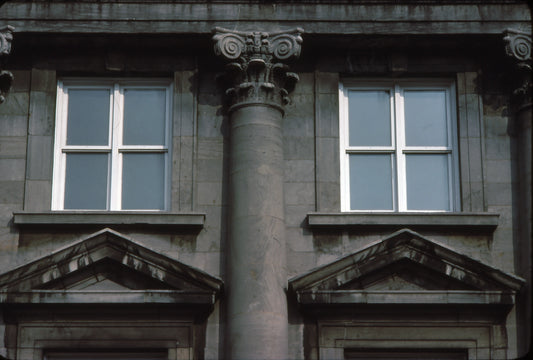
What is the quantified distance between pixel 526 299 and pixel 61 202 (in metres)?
8.41

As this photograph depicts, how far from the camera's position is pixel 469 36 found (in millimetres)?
22719

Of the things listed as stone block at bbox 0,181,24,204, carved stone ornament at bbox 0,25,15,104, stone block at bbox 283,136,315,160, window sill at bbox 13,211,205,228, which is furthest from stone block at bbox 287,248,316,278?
carved stone ornament at bbox 0,25,15,104

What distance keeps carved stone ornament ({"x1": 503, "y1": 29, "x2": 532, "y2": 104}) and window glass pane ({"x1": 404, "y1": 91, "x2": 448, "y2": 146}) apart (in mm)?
1434

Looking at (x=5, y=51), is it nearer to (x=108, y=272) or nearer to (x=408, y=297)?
(x=108, y=272)

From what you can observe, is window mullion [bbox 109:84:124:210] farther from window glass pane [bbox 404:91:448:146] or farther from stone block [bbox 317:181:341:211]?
window glass pane [bbox 404:91:448:146]

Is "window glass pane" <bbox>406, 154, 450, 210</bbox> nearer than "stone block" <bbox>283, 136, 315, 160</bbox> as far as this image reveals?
No

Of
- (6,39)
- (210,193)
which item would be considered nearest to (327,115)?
(210,193)

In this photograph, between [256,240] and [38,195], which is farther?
[38,195]

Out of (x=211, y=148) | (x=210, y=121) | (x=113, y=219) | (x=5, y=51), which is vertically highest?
(x=5, y=51)

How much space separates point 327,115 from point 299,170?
1205mm

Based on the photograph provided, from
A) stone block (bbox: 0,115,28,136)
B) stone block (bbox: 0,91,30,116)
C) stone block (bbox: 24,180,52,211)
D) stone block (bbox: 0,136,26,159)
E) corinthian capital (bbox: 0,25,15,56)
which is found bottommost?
stone block (bbox: 24,180,52,211)

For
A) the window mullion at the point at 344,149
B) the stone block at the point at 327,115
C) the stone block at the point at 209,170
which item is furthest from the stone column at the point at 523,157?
the stone block at the point at 209,170

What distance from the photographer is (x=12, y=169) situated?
870 inches

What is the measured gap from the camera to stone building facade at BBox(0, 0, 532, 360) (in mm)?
20891
